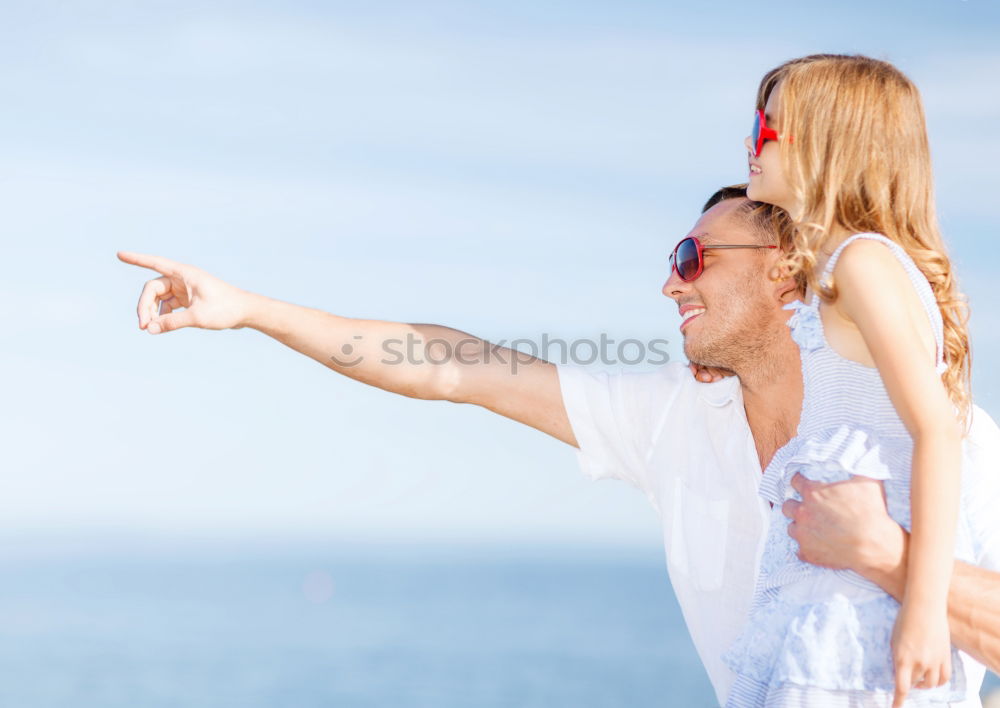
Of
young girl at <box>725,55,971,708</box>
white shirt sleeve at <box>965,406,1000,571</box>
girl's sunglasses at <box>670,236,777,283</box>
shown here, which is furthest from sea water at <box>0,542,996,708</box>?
young girl at <box>725,55,971,708</box>

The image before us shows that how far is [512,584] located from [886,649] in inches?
3248

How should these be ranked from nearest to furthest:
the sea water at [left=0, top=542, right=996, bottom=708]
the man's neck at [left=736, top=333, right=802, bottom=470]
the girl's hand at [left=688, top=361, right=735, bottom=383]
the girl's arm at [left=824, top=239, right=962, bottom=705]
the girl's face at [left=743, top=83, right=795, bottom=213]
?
the girl's arm at [left=824, top=239, right=962, bottom=705], the girl's face at [left=743, top=83, right=795, bottom=213], the man's neck at [left=736, top=333, right=802, bottom=470], the girl's hand at [left=688, top=361, right=735, bottom=383], the sea water at [left=0, top=542, right=996, bottom=708]

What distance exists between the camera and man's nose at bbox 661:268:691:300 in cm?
475

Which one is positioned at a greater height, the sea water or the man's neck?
the man's neck

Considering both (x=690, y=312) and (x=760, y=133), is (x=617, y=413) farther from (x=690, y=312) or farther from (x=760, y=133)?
(x=760, y=133)

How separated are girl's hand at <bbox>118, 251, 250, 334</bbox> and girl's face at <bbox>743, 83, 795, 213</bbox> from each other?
1.81 metres

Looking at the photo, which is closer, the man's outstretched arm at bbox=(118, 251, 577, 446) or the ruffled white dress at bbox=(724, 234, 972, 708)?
the ruffled white dress at bbox=(724, 234, 972, 708)

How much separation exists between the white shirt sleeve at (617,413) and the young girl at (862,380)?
0.91 metres

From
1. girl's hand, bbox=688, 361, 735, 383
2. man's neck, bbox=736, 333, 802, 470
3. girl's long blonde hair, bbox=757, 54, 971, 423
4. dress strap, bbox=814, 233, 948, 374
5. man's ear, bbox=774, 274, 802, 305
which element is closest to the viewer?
dress strap, bbox=814, 233, 948, 374

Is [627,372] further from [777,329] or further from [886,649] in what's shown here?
[886,649]

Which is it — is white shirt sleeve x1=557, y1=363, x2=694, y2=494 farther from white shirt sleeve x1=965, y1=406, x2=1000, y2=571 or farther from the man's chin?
white shirt sleeve x1=965, y1=406, x2=1000, y2=571

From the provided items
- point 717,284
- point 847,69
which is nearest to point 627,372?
point 717,284

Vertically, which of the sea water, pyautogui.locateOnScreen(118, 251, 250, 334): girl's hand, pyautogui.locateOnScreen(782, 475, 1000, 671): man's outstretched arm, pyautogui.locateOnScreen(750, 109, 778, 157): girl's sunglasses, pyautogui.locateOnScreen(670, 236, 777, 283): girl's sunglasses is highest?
pyautogui.locateOnScreen(750, 109, 778, 157): girl's sunglasses

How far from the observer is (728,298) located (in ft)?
15.3
